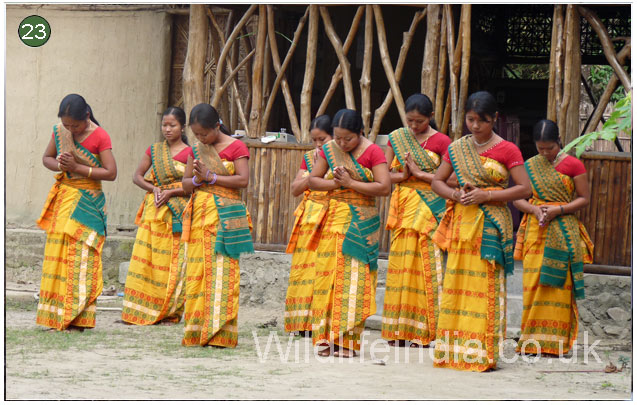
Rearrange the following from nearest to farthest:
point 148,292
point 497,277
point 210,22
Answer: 1. point 497,277
2. point 148,292
3. point 210,22

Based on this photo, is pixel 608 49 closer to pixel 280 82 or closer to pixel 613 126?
pixel 280 82

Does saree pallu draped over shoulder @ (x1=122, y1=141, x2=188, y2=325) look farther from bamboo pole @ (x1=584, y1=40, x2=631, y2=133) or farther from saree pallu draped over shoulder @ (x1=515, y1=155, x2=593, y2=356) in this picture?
bamboo pole @ (x1=584, y1=40, x2=631, y2=133)

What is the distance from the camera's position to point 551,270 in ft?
26.2

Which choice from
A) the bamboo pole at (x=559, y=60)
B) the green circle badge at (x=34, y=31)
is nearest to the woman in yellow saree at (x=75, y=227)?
the green circle badge at (x=34, y=31)

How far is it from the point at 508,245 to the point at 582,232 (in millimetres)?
1366

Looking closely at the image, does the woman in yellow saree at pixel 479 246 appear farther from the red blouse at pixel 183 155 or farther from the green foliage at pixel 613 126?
the red blouse at pixel 183 155

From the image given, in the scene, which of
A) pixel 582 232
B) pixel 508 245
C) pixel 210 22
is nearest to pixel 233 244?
pixel 508 245

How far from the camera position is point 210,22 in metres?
11.1

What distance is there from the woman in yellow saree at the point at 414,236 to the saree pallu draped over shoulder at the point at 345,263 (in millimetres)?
824

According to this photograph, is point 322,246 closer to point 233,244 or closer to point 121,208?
point 233,244

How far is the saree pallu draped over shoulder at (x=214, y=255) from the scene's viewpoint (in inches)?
302

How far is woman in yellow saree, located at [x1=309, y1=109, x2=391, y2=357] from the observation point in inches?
288

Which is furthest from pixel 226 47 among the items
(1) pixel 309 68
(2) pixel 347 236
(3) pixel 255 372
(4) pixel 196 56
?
(3) pixel 255 372

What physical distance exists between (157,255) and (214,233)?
63.5 inches
